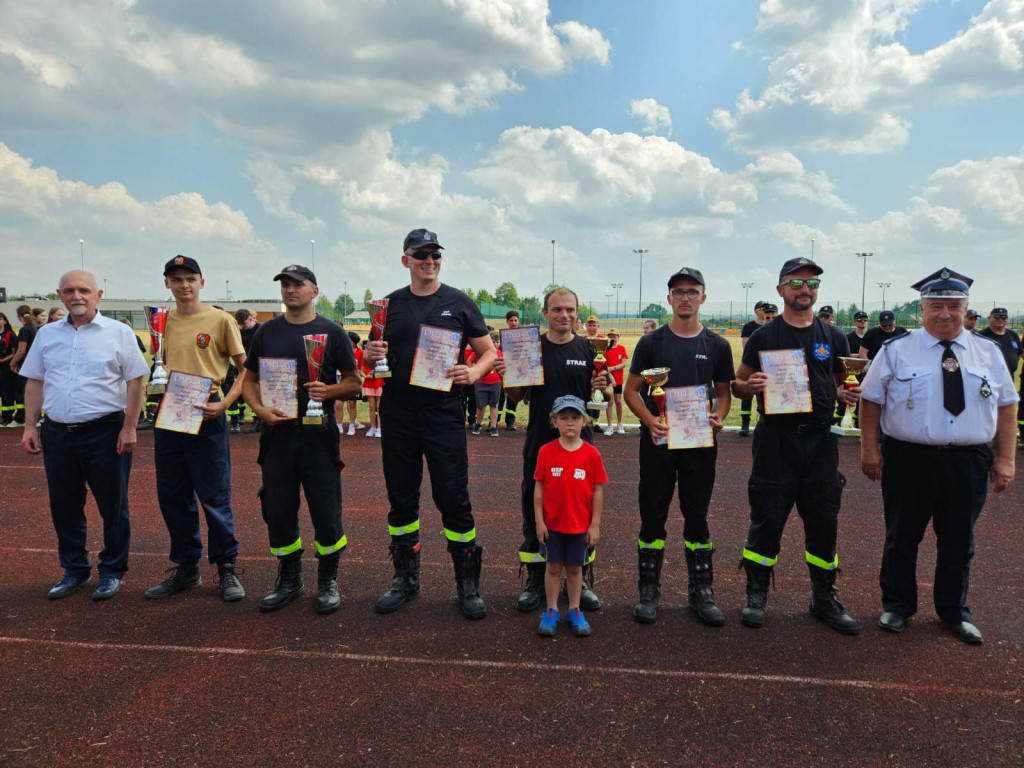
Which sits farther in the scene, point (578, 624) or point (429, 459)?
point (429, 459)

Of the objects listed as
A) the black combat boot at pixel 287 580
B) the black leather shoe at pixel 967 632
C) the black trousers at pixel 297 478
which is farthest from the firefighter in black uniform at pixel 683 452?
the black combat boot at pixel 287 580

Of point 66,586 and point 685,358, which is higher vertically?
point 685,358

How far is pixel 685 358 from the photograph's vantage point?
399 cm

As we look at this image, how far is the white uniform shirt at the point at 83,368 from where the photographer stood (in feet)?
14.0

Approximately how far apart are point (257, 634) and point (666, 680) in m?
2.58

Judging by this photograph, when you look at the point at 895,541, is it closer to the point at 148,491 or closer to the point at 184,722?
the point at 184,722

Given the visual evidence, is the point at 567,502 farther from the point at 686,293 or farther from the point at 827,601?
the point at 827,601

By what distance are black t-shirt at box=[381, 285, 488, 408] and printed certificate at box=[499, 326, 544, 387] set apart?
8.8 inches

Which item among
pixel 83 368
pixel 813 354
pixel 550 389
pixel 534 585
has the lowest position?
pixel 534 585

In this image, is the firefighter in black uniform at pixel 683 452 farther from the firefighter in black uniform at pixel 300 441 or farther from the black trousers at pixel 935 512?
the firefighter in black uniform at pixel 300 441

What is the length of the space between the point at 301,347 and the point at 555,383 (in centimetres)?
179

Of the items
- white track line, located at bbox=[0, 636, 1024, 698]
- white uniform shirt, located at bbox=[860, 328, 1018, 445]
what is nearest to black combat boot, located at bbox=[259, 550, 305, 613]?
white track line, located at bbox=[0, 636, 1024, 698]

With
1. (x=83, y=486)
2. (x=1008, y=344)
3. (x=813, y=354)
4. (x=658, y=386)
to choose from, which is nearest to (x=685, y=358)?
(x=658, y=386)

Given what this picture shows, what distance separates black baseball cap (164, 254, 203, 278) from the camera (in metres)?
4.27
